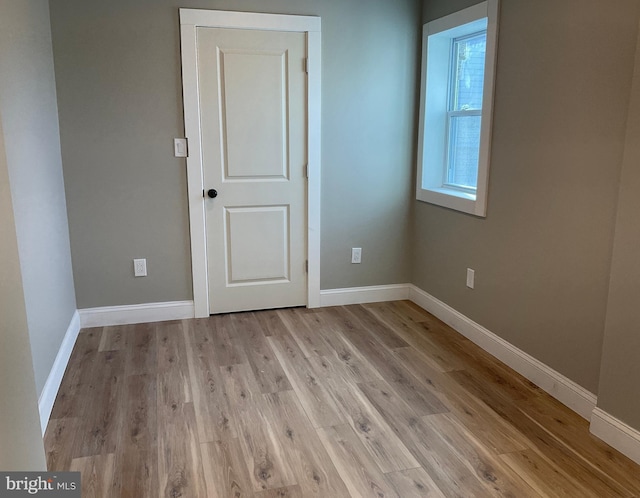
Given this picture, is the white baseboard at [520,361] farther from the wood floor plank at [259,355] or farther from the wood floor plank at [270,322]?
the wood floor plank at [259,355]

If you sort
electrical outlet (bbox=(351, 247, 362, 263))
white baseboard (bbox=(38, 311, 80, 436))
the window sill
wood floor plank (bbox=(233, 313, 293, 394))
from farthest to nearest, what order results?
electrical outlet (bbox=(351, 247, 362, 263)), the window sill, wood floor plank (bbox=(233, 313, 293, 394)), white baseboard (bbox=(38, 311, 80, 436))

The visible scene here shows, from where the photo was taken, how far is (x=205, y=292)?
150 inches

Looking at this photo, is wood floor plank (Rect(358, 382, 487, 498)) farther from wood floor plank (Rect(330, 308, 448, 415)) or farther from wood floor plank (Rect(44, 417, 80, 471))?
wood floor plank (Rect(44, 417, 80, 471))

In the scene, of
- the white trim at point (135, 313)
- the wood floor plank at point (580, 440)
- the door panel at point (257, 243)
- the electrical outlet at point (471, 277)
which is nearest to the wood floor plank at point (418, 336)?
the electrical outlet at point (471, 277)

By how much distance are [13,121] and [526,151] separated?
2.45m

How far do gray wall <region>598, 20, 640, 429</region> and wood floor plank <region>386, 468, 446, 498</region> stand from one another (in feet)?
2.84

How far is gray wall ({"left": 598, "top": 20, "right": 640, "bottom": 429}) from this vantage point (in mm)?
2123

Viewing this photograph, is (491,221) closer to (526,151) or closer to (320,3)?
(526,151)

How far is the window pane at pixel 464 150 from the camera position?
11.6ft

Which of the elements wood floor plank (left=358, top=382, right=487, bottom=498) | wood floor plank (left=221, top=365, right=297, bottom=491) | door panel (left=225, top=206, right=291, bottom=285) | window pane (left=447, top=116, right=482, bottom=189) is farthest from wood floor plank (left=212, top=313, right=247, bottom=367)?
window pane (left=447, top=116, right=482, bottom=189)

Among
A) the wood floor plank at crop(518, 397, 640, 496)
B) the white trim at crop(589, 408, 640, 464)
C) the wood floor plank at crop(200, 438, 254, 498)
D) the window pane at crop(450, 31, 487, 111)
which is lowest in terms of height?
the wood floor plank at crop(200, 438, 254, 498)

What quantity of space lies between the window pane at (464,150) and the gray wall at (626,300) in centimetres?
130

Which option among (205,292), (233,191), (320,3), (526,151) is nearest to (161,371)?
(205,292)

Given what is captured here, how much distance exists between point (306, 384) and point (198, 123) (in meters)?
1.84
